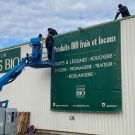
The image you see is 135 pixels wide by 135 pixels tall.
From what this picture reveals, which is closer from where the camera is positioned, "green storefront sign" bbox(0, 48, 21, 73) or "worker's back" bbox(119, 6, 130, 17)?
"worker's back" bbox(119, 6, 130, 17)

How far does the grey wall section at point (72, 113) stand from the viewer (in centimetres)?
1739

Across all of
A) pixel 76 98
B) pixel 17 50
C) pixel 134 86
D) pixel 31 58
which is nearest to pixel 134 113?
pixel 134 86

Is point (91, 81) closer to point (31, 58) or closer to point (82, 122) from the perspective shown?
point (82, 122)

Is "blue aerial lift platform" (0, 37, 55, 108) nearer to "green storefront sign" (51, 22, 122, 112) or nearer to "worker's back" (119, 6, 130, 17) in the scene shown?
"green storefront sign" (51, 22, 122, 112)

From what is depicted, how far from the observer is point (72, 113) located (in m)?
20.4

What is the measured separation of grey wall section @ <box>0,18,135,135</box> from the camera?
57.1ft

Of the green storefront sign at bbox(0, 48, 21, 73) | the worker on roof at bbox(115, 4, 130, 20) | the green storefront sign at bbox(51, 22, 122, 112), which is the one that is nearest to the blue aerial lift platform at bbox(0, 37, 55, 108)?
the green storefront sign at bbox(51, 22, 122, 112)

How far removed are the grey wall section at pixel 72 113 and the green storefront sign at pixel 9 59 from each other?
0.83 metres

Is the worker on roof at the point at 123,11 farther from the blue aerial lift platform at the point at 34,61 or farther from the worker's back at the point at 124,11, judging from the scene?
the blue aerial lift platform at the point at 34,61

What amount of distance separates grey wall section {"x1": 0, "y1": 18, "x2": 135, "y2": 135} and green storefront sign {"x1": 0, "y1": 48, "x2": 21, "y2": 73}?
0.83m

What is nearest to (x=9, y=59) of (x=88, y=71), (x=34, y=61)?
(x=34, y=61)

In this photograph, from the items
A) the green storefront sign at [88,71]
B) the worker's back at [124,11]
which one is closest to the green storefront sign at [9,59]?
the green storefront sign at [88,71]

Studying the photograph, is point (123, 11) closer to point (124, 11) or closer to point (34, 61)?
point (124, 11)

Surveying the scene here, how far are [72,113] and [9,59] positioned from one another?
25.2 ft
